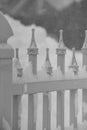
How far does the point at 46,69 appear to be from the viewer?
163 cm

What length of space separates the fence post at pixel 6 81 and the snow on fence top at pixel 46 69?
62 mm

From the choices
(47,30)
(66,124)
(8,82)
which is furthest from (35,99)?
(47,30)

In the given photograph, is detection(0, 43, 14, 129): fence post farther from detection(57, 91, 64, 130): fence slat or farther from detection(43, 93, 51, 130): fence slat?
detection(57, 91, 64, 130): fence slat

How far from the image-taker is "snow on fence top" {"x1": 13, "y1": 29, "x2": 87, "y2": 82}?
4.95 ft

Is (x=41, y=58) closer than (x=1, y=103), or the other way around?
(x=1, y=103)

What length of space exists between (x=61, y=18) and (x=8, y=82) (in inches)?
27.3

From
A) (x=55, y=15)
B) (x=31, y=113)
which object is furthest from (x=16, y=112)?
(x=55, y=15)

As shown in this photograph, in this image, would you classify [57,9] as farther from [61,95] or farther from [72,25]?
[61,95]

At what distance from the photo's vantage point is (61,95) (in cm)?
173

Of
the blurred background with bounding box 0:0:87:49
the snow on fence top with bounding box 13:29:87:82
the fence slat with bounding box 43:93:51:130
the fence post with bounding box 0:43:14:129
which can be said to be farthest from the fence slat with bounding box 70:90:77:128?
the fence post with bounding box 0:43:14:129

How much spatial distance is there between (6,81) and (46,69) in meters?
0.28

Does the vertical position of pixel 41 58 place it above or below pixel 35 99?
above

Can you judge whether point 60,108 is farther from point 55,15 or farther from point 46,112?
point 55,15

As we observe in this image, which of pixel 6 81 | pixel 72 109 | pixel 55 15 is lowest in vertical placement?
pixel 72 109
